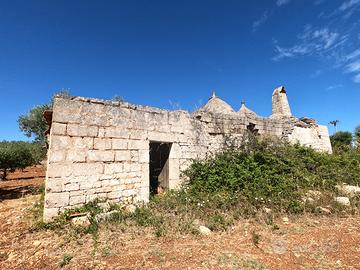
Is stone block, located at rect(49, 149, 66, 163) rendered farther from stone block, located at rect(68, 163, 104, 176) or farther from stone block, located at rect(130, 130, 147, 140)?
stone block, located at rect(130, 130, 147, 140)

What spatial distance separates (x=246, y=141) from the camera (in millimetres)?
9430

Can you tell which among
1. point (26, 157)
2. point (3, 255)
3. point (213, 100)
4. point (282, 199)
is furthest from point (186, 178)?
point (26, 157)

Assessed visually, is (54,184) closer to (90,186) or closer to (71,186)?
(71,186)

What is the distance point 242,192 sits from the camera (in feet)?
21.4

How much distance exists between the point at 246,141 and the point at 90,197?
6.19m

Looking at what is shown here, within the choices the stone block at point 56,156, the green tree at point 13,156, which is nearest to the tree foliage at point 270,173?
the stone block at point 56,156

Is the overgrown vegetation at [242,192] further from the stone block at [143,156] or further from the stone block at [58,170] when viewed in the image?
the stone block at [143,156]

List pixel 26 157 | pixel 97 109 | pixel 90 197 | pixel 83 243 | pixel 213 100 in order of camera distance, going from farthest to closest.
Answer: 1. pixel 213 100
2. pixel 26 157
3. pixel 97 109
4. pixel 90 197
5. pixel 83 243

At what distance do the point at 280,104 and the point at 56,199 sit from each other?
37.7ft

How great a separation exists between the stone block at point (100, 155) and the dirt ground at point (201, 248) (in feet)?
5.83

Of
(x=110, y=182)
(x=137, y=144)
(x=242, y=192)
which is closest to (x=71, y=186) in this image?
(x=110, y=182)

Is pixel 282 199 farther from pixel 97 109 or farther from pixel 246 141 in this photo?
pixel 97 109

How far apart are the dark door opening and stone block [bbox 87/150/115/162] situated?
6.72 feet

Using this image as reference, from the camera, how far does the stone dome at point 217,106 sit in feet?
46.2
